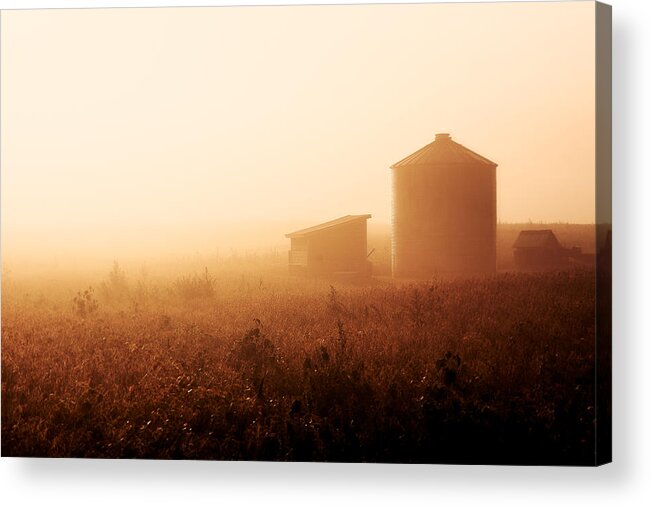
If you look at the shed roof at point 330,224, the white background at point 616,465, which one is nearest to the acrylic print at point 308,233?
the shed roof at point 330,224

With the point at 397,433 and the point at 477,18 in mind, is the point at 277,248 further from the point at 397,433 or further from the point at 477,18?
the point at 477,18

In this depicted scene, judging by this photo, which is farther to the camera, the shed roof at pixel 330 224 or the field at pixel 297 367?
the shed roof at pixel 330 224

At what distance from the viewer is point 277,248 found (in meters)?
7.11

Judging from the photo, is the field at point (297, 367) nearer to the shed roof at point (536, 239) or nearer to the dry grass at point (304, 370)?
the dry grass at point (304, 370)

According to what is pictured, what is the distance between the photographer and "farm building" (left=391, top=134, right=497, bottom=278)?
6.95 meters

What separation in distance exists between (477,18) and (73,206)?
3238 millimetres

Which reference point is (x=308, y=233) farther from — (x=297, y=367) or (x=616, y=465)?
(x=616, y=465)

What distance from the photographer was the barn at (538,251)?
682 cm

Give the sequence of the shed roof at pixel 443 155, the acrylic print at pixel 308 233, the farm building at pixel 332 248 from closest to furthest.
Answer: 1. the acrylic print at pixel 308 233
2. the shed roof at pixel 443 155
3. the farm building at pixel 332 248

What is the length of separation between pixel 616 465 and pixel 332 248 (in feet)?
8.27

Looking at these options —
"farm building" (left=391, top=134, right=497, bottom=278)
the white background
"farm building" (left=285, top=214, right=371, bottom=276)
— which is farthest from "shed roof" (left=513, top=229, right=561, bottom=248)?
"farm building" (left=285, top=214, right=371, bottom=276)

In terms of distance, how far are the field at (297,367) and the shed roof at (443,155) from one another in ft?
2.79

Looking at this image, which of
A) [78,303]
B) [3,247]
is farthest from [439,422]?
[3,247]

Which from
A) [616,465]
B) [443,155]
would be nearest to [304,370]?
[443,155]
